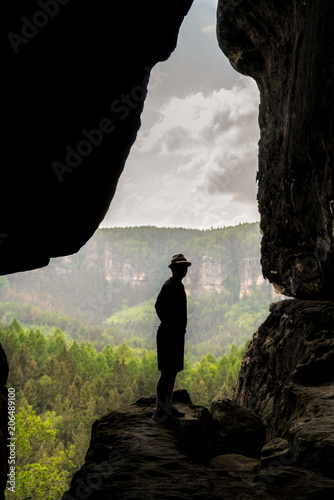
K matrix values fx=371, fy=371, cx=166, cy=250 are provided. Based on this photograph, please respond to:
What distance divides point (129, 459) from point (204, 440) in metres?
1.93

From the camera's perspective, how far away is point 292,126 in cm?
1268

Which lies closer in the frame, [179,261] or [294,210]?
[179,261]

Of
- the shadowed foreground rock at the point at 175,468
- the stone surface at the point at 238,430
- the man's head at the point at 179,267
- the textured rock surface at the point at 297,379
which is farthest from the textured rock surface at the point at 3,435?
the textured rock surface at the point at 297,379

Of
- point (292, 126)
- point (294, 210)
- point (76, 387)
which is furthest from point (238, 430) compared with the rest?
point (76, 387)

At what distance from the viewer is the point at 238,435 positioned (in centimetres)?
912

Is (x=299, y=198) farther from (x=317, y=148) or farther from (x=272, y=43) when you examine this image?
(x=272, y=43)

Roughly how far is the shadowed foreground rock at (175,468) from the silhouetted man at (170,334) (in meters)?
0.61

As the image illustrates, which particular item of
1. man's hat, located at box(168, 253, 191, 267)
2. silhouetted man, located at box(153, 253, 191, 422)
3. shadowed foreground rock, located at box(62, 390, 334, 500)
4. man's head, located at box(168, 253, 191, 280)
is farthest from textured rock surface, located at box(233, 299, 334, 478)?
man's hat, located at box(168, 253, 191, 267)

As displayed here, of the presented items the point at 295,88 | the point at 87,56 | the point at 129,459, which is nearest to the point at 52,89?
the point at 87,56

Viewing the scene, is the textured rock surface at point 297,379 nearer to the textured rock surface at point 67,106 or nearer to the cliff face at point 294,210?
the cliff face at point 294,210

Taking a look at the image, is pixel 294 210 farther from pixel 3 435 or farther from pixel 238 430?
pixel 3 435

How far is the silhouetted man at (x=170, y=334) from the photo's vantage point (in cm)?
771

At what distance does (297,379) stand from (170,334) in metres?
3.84

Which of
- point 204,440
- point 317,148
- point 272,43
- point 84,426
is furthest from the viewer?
point 84,426
